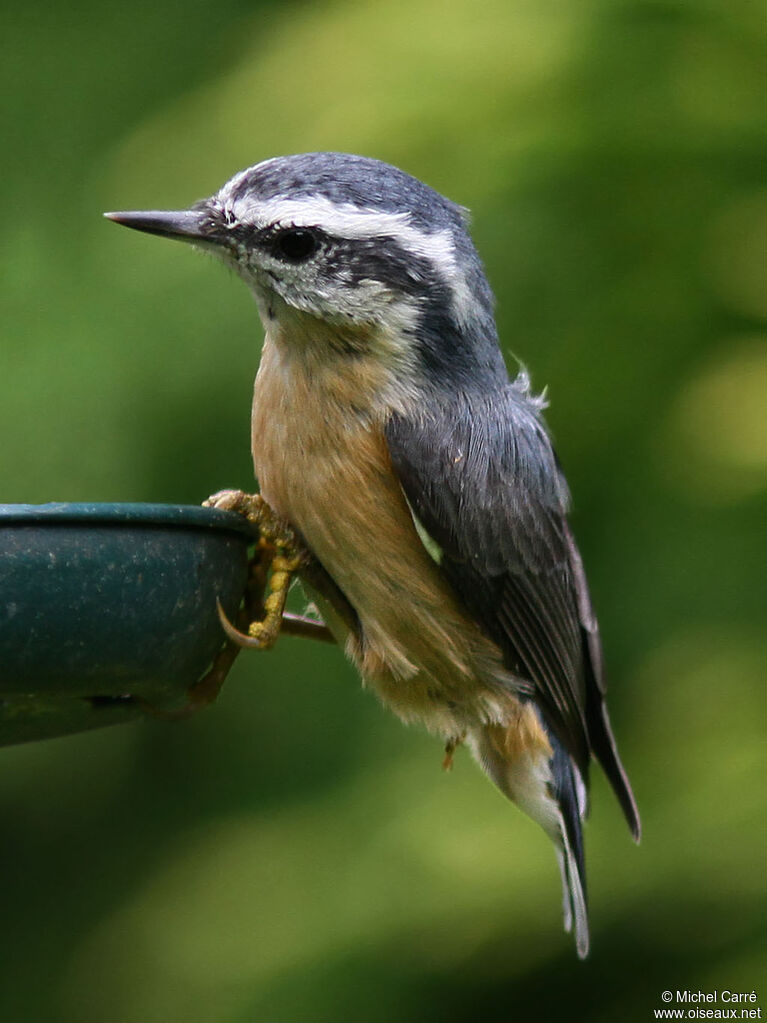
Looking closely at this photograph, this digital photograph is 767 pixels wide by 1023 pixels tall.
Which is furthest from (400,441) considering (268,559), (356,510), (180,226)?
(180,226)

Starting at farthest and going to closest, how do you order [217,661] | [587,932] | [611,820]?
[611,820]
[587,932]
[217,661]

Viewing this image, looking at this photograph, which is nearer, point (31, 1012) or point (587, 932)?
point (587, 932)

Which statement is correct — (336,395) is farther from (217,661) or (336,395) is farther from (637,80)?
(637,80)

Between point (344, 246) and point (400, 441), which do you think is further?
point (400, 441)

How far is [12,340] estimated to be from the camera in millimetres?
3273

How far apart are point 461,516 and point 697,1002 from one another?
1200 mm

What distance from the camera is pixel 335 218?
2516 millimetres

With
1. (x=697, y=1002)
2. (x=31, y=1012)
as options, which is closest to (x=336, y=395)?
(x=697, y=1002)

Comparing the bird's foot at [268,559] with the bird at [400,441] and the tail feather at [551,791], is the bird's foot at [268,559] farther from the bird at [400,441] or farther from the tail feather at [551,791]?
the tail feather at [551,791]

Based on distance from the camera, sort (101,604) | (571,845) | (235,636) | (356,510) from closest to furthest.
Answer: (101,604), (235,636), (356,510), (571,845)

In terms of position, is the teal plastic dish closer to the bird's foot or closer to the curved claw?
the curved claw

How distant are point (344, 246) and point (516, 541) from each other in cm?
70

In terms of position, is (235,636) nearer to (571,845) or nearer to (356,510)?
(356,510)

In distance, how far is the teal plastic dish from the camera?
1.82 metres
